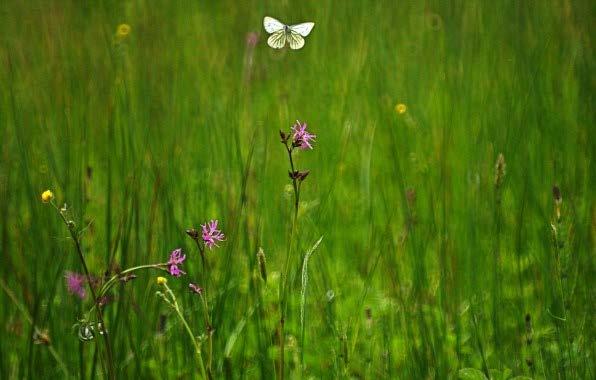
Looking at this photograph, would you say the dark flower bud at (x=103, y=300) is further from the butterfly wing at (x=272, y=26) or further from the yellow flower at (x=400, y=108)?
the yellow flower at (x=400, y=108)

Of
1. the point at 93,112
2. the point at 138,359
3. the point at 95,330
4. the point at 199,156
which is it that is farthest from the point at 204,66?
the point at 95,330

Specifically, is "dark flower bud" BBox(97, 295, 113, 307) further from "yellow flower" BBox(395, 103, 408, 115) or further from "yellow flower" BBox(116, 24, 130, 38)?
"yellow flower" BBox(116, 24, 130, 38)

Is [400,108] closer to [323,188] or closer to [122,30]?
[323,188]

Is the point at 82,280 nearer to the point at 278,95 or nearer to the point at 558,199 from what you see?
the point at 558,199

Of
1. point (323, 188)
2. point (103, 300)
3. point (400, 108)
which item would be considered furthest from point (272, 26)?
point (400, 108)

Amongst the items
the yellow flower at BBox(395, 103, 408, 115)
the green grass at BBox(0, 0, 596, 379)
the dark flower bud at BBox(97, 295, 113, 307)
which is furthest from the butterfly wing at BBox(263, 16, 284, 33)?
the yellow flower at BBox(395, 103, 408, 115)
